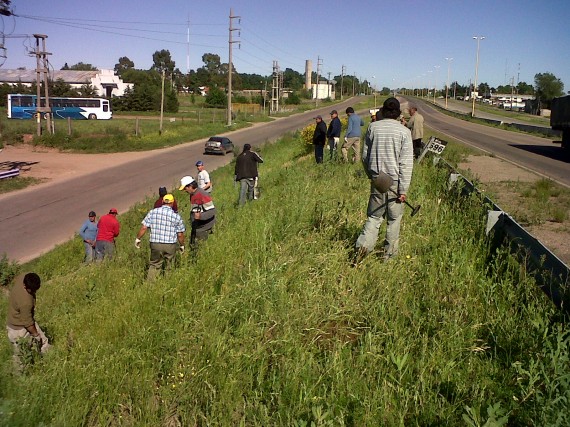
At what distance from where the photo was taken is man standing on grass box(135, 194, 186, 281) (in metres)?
6.97

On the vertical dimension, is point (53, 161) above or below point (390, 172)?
below

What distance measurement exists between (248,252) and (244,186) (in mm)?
6825

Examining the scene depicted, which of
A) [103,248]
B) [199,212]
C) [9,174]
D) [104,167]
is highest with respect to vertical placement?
[199,212]

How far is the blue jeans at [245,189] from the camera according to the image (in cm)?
1220

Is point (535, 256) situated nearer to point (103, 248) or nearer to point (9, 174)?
point (103, 248)

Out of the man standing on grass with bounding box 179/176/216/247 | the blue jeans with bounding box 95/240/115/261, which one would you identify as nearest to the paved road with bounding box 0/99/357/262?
the blue jeans with bounding box 95/240/115/261

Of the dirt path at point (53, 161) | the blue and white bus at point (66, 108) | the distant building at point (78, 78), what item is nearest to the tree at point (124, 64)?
the distant building at point (78, 78)

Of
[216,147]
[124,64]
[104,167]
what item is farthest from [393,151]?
[124,64]

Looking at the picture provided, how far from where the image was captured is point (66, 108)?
59.8m

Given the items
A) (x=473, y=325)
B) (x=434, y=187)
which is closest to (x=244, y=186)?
(x=434, y=187)

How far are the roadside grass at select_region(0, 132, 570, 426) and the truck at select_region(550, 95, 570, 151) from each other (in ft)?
64.7

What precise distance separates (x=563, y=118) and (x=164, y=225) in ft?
71.0

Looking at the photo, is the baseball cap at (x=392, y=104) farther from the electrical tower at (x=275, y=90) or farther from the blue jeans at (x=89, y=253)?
the electrical tower at (x=275, y=90)

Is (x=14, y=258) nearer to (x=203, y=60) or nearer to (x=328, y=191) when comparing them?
(x=328, y=191)
